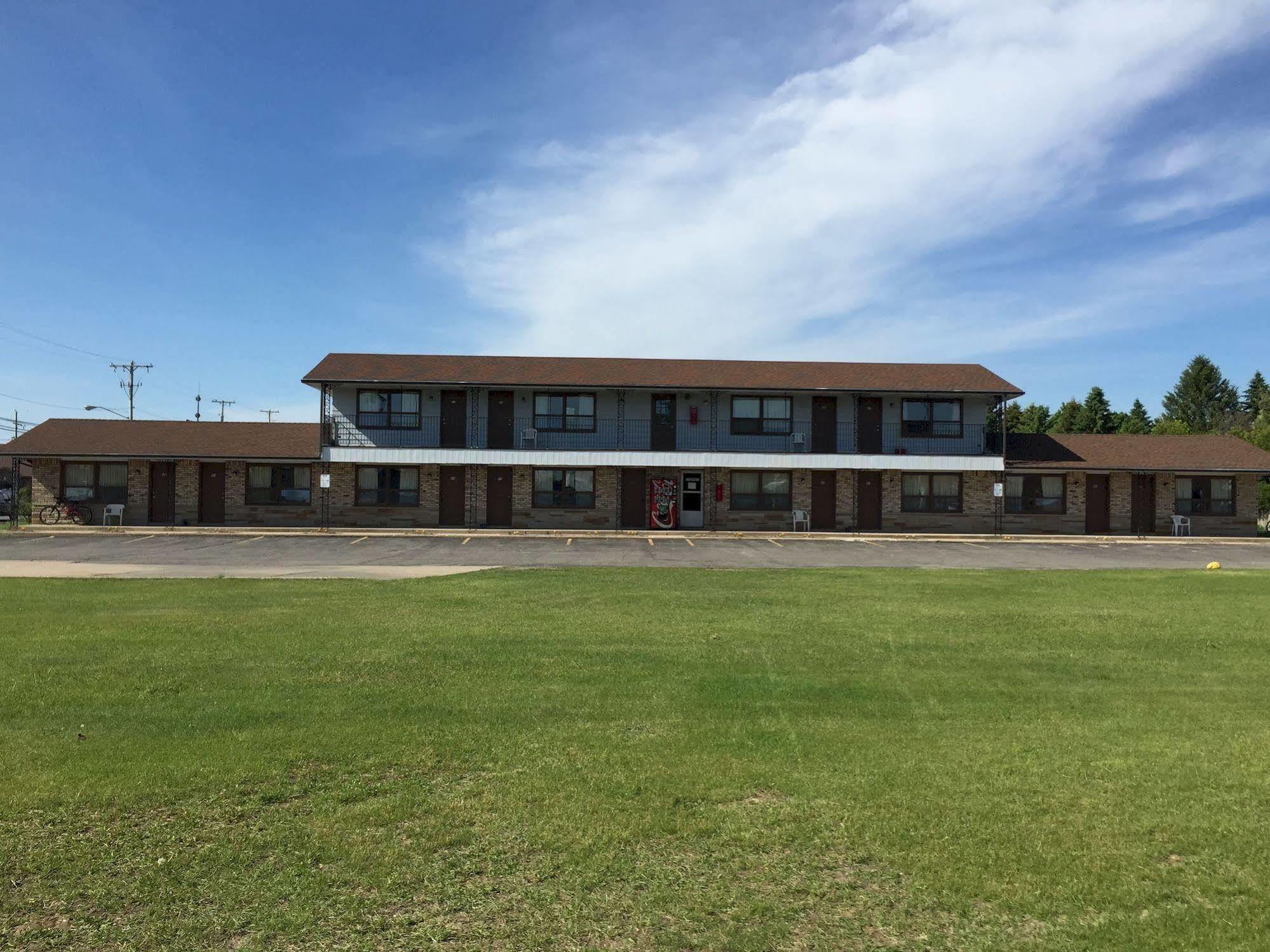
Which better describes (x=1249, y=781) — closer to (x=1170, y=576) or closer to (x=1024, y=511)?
(x=1170, y=576)

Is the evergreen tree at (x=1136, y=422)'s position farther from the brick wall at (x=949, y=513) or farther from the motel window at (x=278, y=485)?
the motel window at (x=278, y=485)

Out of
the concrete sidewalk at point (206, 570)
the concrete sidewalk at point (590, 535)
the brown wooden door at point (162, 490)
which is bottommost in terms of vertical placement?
the concrete sidewalk at point (206, 570)

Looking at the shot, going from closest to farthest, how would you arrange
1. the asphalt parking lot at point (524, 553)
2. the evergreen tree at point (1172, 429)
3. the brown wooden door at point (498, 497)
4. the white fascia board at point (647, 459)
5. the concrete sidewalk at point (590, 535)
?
the asphalt parking lot at point (524, 553)
the concrete sidewalk at point (590, 535)
the white fascia board at point (647, 459)
the brown wooden door at point (498, 497)
the evergreen tree at point (1172, 429)

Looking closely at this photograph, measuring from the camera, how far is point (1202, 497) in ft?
108

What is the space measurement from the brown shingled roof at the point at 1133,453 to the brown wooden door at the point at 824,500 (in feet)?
22.9

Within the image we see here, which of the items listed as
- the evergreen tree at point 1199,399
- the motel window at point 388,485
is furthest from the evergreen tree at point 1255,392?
the motel window at point 388,485

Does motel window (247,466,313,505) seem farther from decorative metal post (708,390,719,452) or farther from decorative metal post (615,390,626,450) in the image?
decorative metal post (708,390,719,452)

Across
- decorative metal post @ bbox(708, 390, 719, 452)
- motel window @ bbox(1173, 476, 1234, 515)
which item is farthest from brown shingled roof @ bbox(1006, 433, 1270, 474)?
decorative metal post @ bbox(708, 390, 719, 452)

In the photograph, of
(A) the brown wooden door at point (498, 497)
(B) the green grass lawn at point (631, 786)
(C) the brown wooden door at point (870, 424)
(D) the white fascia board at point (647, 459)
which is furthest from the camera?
(C) the brown wooden door at point (870, 424)

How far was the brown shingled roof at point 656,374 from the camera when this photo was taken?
3125 cm

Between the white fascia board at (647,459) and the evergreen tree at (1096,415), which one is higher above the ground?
the evergreen tree at (1096,415)

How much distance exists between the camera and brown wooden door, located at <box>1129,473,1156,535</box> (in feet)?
107

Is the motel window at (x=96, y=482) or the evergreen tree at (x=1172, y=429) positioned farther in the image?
the evergreen tree at (x=1172, y=429)

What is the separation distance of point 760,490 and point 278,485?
19.1 metres
